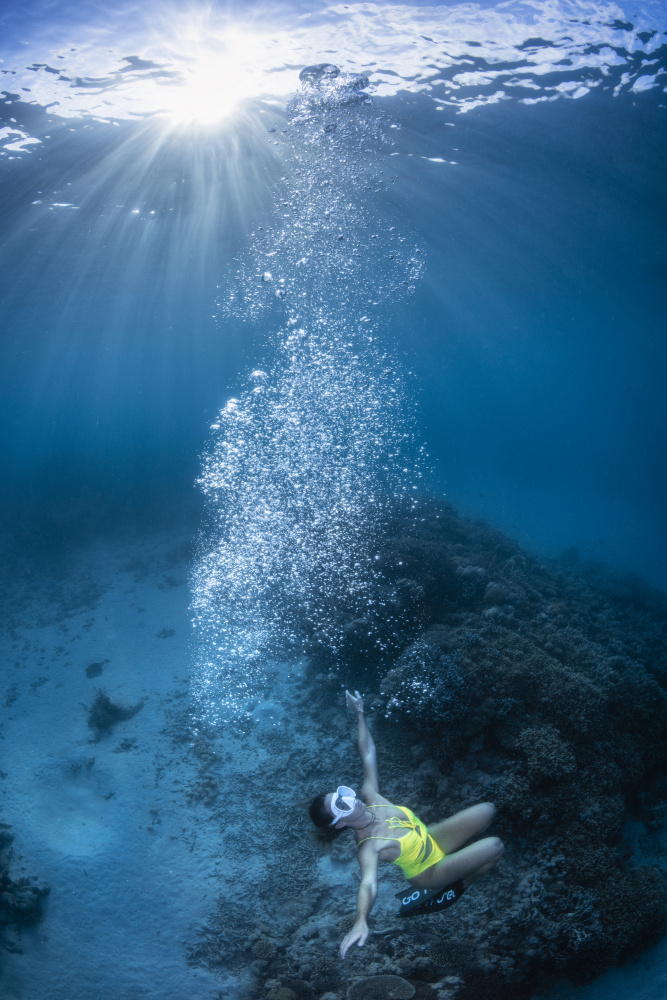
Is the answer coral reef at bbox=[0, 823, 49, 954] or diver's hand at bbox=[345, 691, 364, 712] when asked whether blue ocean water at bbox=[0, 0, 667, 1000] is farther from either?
diver's hand at bbox=[345, 691, 364, 712]

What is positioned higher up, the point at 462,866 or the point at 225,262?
the point at 225,262

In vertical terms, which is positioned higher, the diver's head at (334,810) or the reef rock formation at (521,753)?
the diver's head at (334,810)

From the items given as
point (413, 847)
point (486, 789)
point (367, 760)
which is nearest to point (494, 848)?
point (413, 847)

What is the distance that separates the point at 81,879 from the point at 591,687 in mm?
7155

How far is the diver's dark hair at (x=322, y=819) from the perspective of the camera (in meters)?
3.19

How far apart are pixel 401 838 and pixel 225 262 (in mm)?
27086

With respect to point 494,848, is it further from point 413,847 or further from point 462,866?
point 413,847

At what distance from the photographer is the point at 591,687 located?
594 cm

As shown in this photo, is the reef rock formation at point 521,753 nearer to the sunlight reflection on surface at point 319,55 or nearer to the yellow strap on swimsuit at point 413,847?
the yellow strap on swimsuit at point 413,847

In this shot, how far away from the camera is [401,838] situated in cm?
352

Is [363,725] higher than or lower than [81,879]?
higher

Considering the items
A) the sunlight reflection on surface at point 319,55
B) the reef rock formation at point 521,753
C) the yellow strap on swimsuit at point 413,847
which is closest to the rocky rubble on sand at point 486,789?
the reef rock formation at point 521,753

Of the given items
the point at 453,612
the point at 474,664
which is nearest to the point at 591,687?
the point at 474,664

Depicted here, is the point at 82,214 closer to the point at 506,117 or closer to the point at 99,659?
the point at 506,117
